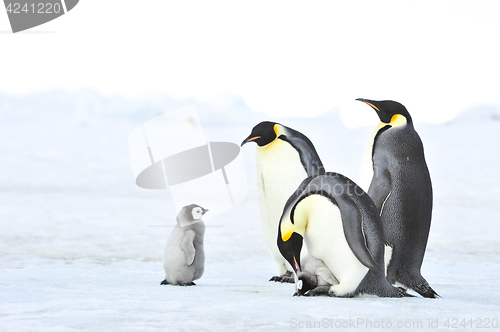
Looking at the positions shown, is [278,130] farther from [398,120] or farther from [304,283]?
[304,283]

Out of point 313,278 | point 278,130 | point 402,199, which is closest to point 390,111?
point 402,199

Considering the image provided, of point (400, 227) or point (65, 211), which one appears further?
point (65, 211)

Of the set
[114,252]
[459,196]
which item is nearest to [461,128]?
[459,196]

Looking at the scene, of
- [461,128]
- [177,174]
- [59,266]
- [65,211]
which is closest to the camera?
[59,266]

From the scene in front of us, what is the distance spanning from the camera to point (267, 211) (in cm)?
277

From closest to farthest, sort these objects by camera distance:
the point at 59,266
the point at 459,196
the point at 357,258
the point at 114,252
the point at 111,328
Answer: the point at 111,328 < the point at 357,258 < the point at 59,266 < the point at 114,252 < the point at 459,196

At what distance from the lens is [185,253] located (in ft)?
7.79

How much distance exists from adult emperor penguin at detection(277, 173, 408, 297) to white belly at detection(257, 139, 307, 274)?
74 cm

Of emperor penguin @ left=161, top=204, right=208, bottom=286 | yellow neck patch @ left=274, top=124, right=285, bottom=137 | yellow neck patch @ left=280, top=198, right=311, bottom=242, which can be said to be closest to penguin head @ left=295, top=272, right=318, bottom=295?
yellow neck patch @ left=280, top=198, right=311, bottom=242

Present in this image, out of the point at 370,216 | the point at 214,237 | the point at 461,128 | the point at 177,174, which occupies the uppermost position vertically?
the point at 370,216

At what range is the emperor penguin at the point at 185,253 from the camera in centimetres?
236

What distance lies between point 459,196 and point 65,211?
4641mm

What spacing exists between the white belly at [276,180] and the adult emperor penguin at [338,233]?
0.74 m

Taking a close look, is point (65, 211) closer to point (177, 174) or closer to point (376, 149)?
point (177, 174)
